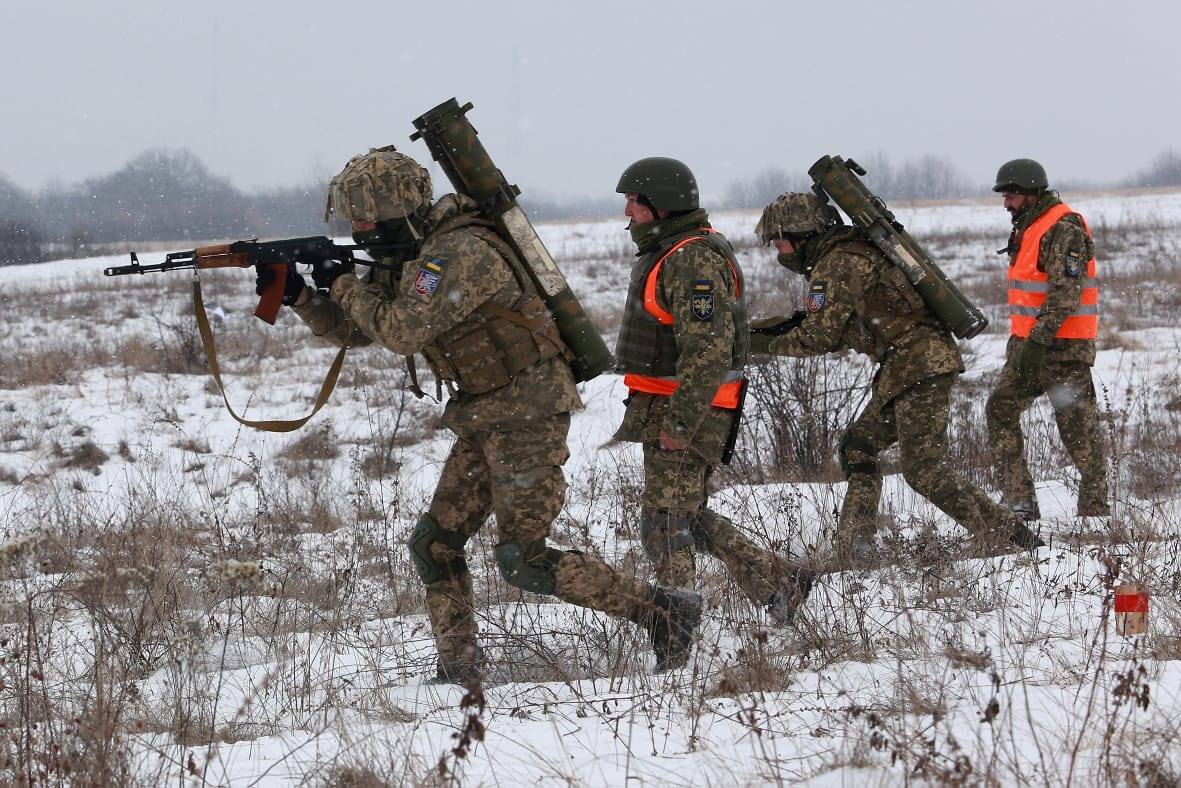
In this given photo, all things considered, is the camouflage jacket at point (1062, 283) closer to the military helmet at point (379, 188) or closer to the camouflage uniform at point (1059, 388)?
the camouflage uniform at point (1059, 388)

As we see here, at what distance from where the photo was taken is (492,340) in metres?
3.55

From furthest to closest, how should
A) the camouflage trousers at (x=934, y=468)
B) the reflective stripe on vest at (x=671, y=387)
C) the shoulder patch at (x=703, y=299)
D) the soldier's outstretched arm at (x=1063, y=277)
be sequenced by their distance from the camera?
the soldier's outstretched arm at (x=1063, y=277)
the camouflage trousers at (x=934, y=468)
the reflective stripe on vest at (x=671, y=387)
the shoulder patch at (x=703, y=299)

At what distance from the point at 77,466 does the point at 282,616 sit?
4.39 m

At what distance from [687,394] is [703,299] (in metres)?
0.36

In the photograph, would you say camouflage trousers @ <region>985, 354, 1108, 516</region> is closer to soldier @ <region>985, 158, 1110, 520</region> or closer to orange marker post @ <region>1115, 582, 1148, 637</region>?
soldier @ <region>985, 158, 1110, 520</region>

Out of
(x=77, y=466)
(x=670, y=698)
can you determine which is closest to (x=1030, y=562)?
(x=670, y=698)

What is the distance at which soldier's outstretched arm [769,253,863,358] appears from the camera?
480 centimetres

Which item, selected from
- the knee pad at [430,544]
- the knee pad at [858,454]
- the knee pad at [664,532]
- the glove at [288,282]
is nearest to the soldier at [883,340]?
the knee pad at [858,454]

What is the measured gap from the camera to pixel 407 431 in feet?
28.7

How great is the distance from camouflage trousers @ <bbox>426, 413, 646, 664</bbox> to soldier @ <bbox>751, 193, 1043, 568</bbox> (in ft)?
5.23

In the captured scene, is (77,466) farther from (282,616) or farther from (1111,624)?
(1111,624)

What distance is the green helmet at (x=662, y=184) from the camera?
4078 millimetres

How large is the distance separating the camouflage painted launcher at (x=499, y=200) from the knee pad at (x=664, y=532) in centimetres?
80

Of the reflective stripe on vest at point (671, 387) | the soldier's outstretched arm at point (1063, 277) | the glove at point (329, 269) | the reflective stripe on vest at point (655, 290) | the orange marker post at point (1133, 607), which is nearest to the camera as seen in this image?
the orange marker post at point (1133, 607)
